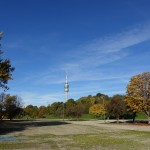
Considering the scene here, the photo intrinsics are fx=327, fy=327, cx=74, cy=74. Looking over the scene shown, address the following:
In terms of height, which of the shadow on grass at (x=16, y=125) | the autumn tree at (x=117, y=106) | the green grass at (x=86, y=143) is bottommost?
the green grass at (x=86, y=143)

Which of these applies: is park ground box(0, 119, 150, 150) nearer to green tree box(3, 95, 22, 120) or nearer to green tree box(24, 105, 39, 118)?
green tree box(3, 95, 22, 120)

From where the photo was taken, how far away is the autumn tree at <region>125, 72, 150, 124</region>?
172 feet

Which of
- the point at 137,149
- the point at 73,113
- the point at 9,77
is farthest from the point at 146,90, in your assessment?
the point at 73,113

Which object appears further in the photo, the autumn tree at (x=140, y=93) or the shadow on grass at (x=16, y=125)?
the autumn tree at (x=140, y=93)

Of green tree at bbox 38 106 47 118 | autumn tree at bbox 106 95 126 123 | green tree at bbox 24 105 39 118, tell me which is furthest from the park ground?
green tree at bbox 24 105 39 118

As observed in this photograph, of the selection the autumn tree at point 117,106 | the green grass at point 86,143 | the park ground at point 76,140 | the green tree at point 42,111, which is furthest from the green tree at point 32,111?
the green grass at point 86,143

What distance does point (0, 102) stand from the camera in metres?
92.6

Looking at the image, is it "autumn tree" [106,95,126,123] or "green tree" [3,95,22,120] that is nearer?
"autumn tree" [106,95,126,123]

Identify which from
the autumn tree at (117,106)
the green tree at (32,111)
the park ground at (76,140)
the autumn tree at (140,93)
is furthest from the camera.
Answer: the green tree at (32,111)

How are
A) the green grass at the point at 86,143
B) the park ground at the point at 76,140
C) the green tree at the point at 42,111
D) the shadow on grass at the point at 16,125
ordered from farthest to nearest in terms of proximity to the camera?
1. the green tree at the point at 42,111
2. the shadow on grass at the point at 16,125
3. the park ground at the point at 76,140
4. the green grass at the point at 86,143

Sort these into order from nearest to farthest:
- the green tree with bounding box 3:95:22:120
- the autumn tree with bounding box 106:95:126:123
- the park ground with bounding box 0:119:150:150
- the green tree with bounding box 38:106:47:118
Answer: the park ground with bounding box 0:119:150:150
the autumn tree with bounding box 106:95:126:123
the green tree with bounding box 3:95:22:120
the green tree with bounding box 38:106:47:118

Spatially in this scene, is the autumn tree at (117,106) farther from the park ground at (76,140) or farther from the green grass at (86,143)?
the green grass at (86,143)

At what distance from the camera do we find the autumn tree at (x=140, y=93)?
52.3m

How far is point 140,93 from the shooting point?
Result: 5331 cm
